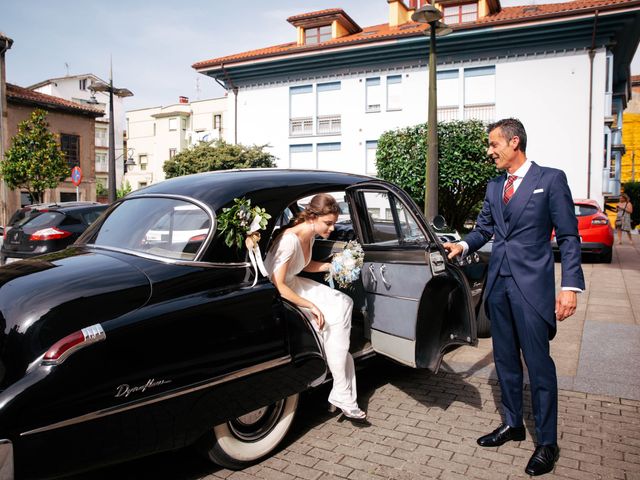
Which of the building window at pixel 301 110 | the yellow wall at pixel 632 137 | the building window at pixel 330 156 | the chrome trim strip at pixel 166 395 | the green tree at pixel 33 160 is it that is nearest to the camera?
the chrome trim strip at pixel 166 395

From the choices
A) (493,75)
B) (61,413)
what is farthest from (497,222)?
(493,75)

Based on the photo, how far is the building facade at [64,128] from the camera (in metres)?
33.6

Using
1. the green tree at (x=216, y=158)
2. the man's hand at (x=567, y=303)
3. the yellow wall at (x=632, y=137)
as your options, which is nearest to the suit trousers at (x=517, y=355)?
the man's hand at (x=567, y=303)

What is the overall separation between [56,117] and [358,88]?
2271 centimetres

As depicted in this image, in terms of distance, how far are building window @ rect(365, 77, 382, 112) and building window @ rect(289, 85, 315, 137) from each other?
10.4 feet

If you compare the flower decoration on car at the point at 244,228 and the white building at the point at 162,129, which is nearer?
the flower decoration on car at the point at 244,228

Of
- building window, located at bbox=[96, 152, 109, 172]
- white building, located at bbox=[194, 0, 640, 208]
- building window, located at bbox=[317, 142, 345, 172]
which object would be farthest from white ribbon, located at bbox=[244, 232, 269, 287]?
building window, located at bbox=[96, 152, 109, 172]

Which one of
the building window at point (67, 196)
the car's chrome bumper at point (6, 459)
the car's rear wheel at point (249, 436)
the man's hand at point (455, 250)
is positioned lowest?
the car's rear wheel at point (249, 436)

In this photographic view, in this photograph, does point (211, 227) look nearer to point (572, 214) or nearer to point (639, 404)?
point (572, 214)

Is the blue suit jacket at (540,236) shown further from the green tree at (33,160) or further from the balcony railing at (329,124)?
the green tree at (33,160)

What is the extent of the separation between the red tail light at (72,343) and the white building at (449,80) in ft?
63.9

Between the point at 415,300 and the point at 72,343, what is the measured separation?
92.7 inches

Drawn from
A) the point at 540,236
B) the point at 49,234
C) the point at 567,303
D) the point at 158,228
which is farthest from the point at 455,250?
the point at 49,234

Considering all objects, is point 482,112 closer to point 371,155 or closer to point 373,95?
point 373,95
